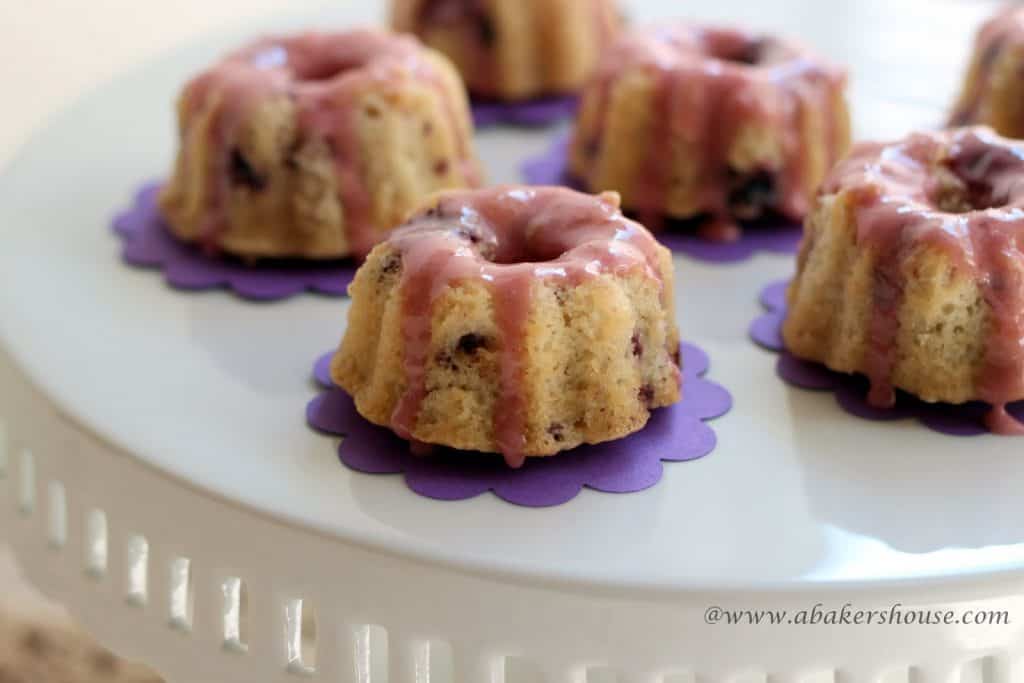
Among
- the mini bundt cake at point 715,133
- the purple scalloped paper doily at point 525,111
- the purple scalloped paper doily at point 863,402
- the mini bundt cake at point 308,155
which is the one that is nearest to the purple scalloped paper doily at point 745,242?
the mini bundt cake at point 715,133

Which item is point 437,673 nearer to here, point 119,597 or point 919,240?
point 119,597

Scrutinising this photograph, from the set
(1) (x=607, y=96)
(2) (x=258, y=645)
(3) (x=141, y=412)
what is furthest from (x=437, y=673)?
(1) (x=607, y=96)

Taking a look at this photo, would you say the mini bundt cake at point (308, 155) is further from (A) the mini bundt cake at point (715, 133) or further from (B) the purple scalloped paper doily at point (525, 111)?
(B) the purple scalloped paper doily at point (525, 111)

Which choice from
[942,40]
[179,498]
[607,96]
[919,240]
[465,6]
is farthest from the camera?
[942,40]

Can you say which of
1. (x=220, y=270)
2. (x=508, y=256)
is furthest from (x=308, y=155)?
(x=508, y=256)

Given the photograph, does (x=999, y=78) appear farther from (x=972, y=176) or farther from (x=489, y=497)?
(x=489, y=497)

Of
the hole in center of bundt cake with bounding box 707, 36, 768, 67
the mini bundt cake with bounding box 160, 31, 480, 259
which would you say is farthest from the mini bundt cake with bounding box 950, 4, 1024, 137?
the mini bundt cake with bounding box 160, 31, 480, 259
